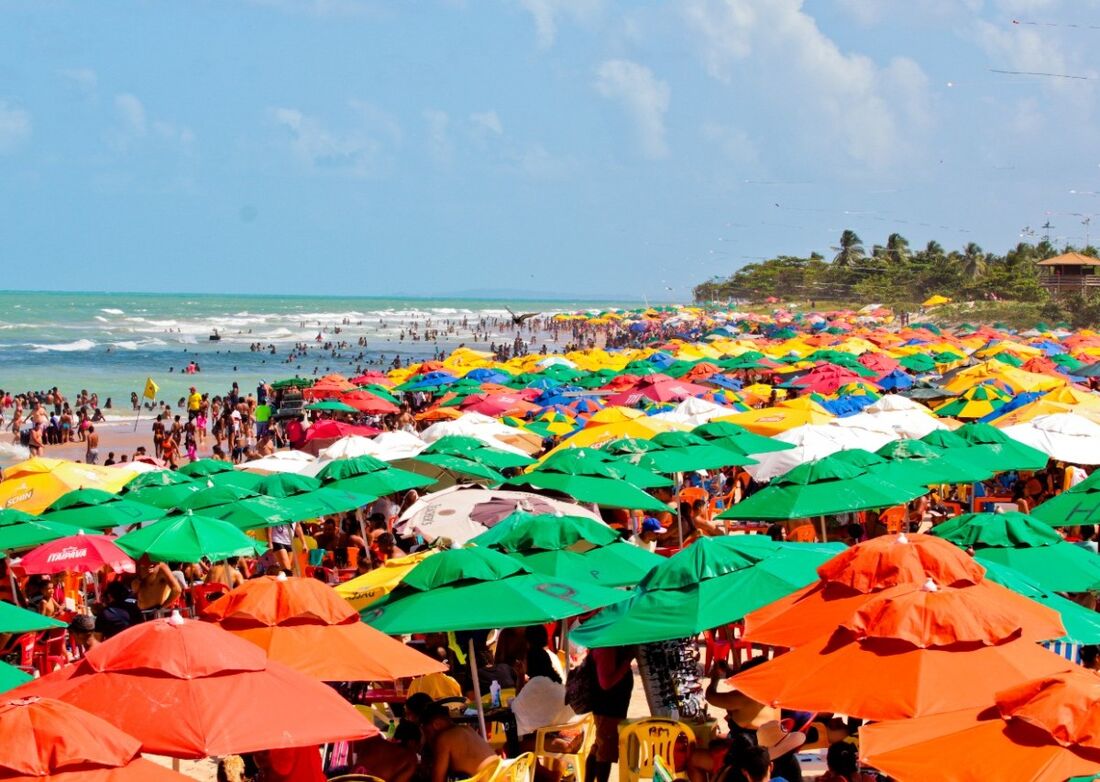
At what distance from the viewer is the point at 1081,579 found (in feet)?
24.1

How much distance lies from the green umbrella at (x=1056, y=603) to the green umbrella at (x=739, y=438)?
21.0 ft

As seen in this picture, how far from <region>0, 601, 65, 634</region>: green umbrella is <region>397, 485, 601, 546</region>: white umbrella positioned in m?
3.93

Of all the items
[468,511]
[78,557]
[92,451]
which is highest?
[468,511]

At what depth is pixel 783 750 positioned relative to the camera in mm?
5910

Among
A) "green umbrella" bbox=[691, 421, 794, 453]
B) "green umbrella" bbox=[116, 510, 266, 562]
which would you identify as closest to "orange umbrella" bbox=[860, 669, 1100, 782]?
"green umbrella" bbox=[116, 510, 266, 562]

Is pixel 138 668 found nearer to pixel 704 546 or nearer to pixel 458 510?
pixel 704 546

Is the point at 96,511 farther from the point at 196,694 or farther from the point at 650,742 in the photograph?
the point at 196,694

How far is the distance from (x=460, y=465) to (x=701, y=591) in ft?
23.2

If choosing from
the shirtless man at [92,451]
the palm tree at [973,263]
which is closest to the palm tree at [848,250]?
the palm tree at [973,263]

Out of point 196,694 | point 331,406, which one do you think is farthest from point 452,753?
point 331,406

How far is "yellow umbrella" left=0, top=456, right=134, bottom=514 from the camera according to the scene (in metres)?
13.5

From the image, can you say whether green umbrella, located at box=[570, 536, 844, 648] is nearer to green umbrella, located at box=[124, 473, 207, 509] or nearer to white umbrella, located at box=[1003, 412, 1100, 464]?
green umbrella, located at box=[124, 473, 207, 509]

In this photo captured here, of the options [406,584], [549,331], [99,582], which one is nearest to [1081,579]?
[406,584]

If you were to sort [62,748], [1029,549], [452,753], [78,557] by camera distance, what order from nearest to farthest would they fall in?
[62,748]
[452,753]
[1029,549]
[78,557]
